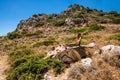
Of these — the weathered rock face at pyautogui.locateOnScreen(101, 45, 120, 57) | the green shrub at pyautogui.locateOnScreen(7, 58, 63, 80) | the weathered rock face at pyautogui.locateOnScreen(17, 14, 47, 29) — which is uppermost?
the weathered rock face at pyautogui.locateOnScreen(17, 14, 47, 29)

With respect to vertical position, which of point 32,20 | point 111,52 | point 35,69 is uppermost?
point 32,20

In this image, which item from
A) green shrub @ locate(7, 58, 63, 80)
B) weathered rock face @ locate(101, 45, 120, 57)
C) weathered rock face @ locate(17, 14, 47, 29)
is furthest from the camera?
weathered rock face @ locate(17, 14, 47, 29)

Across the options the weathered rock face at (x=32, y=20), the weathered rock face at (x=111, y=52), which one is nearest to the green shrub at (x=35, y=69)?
the weathered rock face at (x=111, y=52)

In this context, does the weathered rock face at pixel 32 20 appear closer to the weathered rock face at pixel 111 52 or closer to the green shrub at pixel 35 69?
the green shrub at pixel 35 69

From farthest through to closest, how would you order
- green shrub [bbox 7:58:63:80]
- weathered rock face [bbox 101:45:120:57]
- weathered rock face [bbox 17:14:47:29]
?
weathered rock face [bbox 17:14:47:29]
weathered rock face [bbox 101:45:120:57]
green shrub [bbox 7:58:63:80]

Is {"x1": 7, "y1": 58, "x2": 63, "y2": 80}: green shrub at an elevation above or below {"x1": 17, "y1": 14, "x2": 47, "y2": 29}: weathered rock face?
below

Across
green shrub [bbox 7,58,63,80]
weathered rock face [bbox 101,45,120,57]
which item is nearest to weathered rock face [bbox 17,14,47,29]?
green shrub [bbox 7,58,63,80]

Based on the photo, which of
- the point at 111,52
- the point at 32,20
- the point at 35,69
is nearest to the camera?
the point at 111,52

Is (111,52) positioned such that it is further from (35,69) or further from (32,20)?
(32,20)

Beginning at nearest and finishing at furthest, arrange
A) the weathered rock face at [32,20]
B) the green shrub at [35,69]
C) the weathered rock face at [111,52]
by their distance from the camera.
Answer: the green shrub at [35,69]
the weathered rock face at [111,52]
the weathered rock face at [32,20]

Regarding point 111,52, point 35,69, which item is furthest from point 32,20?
point 111,52

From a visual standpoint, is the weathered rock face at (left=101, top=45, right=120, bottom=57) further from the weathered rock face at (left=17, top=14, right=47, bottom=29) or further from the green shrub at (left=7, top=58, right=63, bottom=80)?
the weathered rock face at (left=17, top=14, right=47, bottom=29)

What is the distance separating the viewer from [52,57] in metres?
12.3

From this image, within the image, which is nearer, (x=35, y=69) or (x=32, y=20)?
(x=35, y=69)
